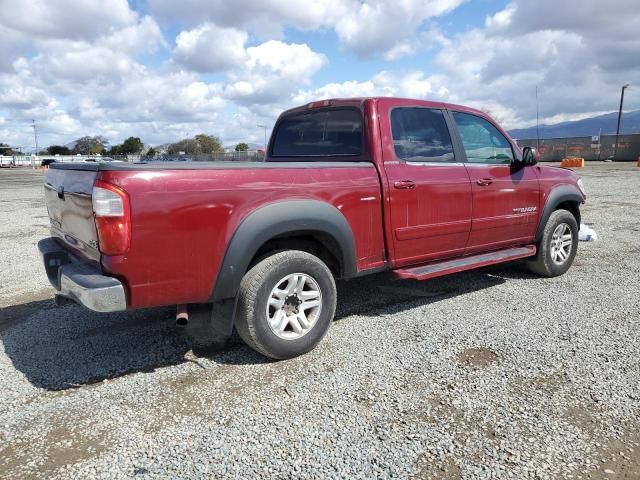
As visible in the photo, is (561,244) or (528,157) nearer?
(528,157)

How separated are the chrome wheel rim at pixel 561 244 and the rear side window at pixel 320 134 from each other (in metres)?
2.83

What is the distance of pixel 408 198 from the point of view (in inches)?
159

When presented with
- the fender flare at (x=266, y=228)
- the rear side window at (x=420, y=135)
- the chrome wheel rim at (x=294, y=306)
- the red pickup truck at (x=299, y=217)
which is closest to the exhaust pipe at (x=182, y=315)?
the red pickup truck at (x=299, y=217)

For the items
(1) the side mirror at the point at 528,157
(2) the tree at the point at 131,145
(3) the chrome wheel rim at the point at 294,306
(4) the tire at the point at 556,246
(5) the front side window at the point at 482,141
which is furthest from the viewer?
(2) the tree at the point at 131,145

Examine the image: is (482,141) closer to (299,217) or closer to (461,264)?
(461,264)

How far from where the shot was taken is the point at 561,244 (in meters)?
5.75

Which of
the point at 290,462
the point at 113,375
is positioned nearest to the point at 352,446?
the point at 290,462

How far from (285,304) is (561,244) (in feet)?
12.3

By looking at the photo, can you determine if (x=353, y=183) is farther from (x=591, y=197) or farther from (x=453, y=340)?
(x=591, y=197)

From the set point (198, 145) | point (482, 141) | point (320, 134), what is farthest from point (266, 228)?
point (198, 145)

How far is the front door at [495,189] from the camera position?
4699 millimetres

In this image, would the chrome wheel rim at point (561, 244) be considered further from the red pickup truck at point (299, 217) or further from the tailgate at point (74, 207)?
the tailgate at point (74, 207)

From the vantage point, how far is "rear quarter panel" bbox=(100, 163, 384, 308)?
286 cm

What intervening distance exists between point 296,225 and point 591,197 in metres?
12.7
